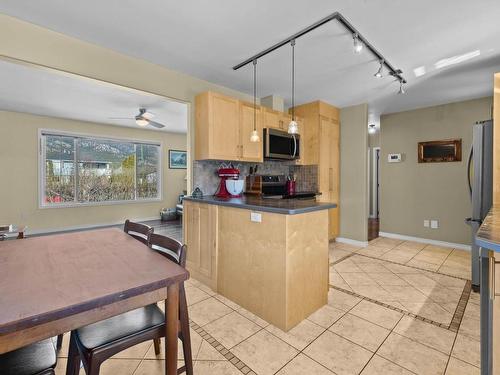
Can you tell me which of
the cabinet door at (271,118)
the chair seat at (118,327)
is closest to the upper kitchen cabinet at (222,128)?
the cabinet door at (271,118)

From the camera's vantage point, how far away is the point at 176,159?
7.04m

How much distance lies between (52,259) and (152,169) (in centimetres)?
580

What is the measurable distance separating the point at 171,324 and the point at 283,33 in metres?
2.26

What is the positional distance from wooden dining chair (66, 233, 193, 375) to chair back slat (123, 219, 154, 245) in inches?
12.1

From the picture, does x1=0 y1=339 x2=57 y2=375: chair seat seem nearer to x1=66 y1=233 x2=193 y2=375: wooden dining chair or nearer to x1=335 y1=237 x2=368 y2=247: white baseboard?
x1=66 y1=233 x2=193 y2=375: wooden dining chair

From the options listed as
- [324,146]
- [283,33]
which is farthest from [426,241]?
[283,33]

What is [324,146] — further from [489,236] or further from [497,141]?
[489,236]

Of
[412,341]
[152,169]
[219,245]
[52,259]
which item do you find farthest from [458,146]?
[152,169]

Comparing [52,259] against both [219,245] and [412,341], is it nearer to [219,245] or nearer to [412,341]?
[219,245]

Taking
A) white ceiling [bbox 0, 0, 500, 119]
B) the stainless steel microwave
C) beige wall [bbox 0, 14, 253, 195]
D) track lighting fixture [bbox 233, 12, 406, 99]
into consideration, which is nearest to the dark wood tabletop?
beige wall [bbox 0, 14, 253, 195]

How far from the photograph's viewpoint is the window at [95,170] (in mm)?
5145

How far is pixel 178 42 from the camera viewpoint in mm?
2250

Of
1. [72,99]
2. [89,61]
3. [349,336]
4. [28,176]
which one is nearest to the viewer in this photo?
[349,336]

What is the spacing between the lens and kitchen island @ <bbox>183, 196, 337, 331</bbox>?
72.3 inches
